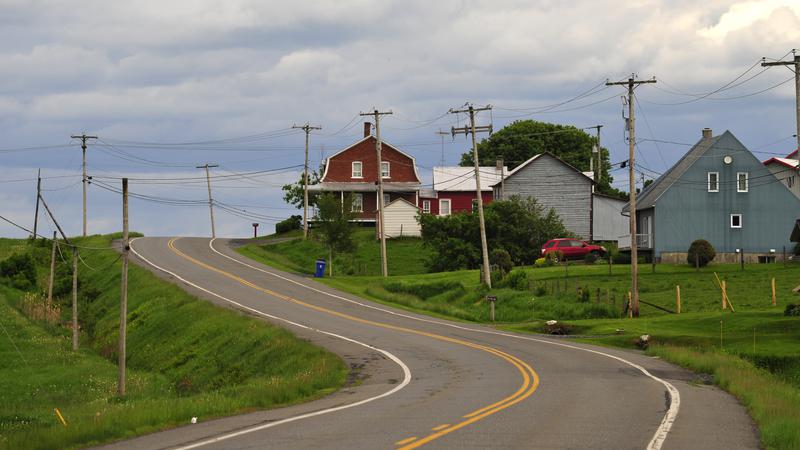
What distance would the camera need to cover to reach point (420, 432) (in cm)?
1612

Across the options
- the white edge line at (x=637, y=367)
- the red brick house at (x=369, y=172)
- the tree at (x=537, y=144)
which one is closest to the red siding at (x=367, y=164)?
the red brick house at (x=369, y=172)

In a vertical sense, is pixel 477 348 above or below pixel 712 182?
below

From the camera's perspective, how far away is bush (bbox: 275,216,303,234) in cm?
10594

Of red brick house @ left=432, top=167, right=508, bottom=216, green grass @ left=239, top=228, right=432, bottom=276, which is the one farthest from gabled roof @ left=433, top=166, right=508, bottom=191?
green grass @ left=239, top=228, right=432, bottom=276

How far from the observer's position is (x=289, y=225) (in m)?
106

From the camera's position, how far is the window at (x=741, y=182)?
227 feet

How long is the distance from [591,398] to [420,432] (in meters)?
Result: 6.51

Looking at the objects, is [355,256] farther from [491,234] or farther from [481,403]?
[481,403]

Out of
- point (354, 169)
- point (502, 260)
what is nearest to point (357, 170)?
point (354, 169)

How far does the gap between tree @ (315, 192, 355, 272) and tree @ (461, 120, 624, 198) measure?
57.3 metres

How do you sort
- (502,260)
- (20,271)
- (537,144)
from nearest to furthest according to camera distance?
1. (502,260)
2. (20,271)
3. (537,144)

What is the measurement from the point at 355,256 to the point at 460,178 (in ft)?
81.5

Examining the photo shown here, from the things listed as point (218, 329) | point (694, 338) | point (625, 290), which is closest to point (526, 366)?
point (694, 338)

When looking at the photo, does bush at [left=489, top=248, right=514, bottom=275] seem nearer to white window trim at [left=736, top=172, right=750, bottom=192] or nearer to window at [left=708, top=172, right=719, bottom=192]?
window at [left=708, top=172, right=719, bottom=192]
